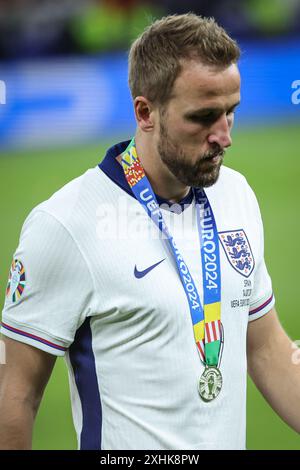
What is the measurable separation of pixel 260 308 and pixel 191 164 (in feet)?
1.87

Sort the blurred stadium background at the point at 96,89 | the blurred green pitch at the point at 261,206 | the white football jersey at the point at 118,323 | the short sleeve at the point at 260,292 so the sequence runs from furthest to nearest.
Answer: the blurred stadium background at the point at 96,89 < the blurred green pitch at the point at 261,206 < the short sleeve at the point at 260,292 < the white football jersey at the point at 118,323

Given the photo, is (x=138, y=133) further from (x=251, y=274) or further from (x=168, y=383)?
(x=168, y=383)

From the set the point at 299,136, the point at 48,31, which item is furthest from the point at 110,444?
the point at 48,31

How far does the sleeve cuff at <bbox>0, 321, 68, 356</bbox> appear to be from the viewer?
2.72m

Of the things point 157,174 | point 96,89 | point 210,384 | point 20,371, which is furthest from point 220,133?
point 96,89

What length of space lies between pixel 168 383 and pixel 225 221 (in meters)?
0.58

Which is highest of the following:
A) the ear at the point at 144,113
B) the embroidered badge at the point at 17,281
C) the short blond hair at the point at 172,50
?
the short blond hair at the point at 172,50

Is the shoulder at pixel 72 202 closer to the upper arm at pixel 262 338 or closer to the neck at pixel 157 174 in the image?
the neck at pixel 157 174

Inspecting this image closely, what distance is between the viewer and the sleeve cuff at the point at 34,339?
2.72 meters

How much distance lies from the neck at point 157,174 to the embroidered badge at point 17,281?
19.0 inches

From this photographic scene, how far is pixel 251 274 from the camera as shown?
9.69 ft

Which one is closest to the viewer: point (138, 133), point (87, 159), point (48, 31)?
point (138, 133)

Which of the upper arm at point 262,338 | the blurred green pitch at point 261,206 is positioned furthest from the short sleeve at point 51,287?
the blurred green pitch at point 261,206

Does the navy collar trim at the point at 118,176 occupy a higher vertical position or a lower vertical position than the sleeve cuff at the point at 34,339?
higher
